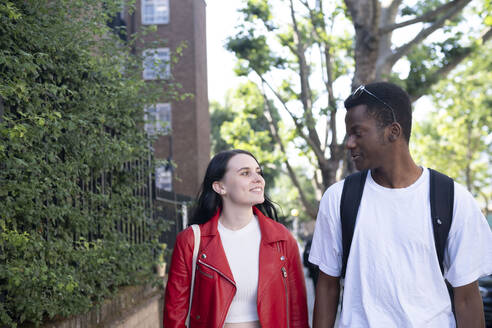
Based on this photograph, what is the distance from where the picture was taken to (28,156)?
13.7 feet

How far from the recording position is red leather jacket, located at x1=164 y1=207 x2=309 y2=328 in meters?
3.72

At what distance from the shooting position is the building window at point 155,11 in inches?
1042

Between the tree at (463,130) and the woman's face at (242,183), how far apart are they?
16.1 metres

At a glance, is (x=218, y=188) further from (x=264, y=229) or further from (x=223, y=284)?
(x=223, y=284)

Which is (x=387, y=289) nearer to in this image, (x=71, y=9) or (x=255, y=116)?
(x=71, y=9)

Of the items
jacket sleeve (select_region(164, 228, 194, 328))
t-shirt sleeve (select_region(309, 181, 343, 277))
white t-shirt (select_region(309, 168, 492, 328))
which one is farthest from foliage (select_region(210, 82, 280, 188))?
white t-shirt (select_region(309, 168, 492, 328))

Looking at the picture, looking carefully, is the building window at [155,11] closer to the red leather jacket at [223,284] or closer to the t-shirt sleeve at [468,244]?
the red leather jacket at [223,284]

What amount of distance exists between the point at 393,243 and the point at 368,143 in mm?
487

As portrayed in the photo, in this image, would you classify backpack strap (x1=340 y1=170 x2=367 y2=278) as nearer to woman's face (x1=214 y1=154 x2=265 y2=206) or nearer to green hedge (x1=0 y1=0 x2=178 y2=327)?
woman's face (x1=214 y1=154 x2=265 y2=206)

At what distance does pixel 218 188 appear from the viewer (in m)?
4.26

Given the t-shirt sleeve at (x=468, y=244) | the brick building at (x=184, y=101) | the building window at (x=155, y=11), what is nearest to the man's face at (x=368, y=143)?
the t-shirt sleeve at (x=468, y=244)

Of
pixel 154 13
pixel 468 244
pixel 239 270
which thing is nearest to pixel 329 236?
pixel 468 244

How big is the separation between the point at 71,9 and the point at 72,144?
135cm

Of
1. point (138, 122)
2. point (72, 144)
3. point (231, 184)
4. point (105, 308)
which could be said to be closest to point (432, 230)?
point (231, 184)
